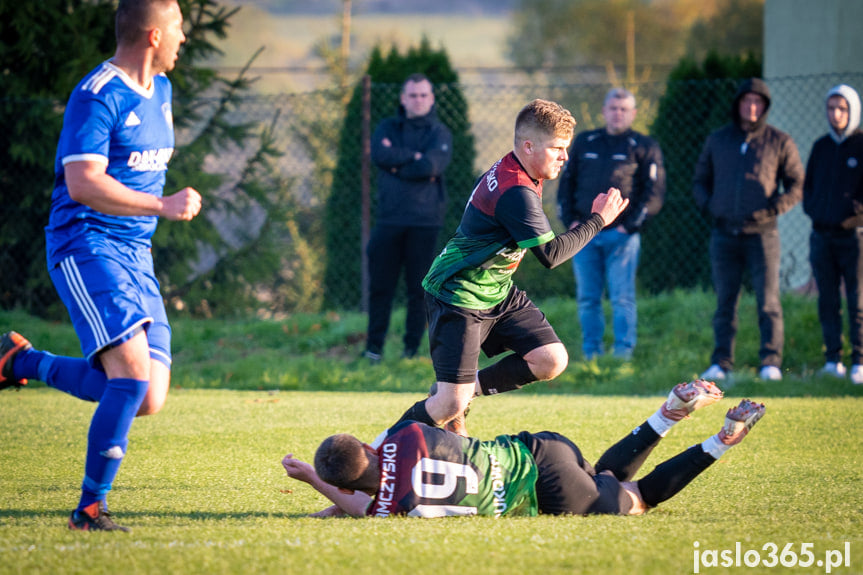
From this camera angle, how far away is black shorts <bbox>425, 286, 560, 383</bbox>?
16.1 feet

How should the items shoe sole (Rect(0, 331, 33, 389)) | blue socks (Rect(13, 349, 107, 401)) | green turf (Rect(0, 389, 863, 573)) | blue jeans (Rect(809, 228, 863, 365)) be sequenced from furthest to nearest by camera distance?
1. blue jeans (Rect(809, 228, 863, 365))
2. shoe sole (Rect(0, 331, 33, 389))
3. blue socks (Rect(13, 349, 107, 401))
4. green turf (Rect(0, 389, 863, 573))

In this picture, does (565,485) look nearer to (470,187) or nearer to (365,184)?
(365,184)

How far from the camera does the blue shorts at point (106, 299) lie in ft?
12.4

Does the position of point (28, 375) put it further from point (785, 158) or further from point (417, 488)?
point (785, 158)

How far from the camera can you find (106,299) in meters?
3.78

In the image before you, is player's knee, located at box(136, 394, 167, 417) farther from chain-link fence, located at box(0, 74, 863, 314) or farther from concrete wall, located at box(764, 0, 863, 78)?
concrete wall, located at box(764, 0, 863, 78)

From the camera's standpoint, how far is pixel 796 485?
482 cm

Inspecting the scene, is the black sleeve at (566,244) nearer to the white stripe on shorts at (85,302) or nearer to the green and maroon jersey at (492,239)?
the green and maroon jersey at (492,239)

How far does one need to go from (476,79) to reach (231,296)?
127 feet

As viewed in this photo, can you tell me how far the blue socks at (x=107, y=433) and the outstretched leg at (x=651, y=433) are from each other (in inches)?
86.7

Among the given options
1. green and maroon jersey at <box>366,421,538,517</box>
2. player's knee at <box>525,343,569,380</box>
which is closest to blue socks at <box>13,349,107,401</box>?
green and maroon jersey at <box>366,421,538,517</box>

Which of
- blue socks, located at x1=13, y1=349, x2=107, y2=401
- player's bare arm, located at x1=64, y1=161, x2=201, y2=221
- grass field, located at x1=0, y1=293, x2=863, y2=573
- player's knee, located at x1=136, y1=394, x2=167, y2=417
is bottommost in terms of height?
grass field, located at x1=0, y1=293, x2=863, y2=573

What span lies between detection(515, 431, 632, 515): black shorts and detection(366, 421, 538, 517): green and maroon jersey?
5 centimetres

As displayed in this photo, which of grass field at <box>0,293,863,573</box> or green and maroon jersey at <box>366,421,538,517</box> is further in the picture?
green and maroon jersey at <box>366,421,538,517</box>
